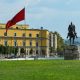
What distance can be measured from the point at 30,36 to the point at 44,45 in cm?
700

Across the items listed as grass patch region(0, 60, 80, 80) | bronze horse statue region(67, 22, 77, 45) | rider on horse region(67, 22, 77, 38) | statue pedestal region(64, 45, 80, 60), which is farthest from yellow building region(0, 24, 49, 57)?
grass patch region(0, 60, 80, 80)

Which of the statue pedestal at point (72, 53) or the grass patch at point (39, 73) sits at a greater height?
the statue pedestal at point (72, 53)

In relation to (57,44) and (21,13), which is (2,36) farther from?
(21,13)

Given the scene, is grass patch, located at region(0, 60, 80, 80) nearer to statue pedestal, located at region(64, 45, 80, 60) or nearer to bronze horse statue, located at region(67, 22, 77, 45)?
statue pedestal, located at region(64, 45, 80, 60)

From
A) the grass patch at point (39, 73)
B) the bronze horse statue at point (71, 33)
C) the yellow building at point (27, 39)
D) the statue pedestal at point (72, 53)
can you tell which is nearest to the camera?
the grass patch at point (39, 73)

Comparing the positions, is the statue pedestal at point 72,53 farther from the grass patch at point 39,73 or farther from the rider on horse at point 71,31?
the grass patch at point 39,73

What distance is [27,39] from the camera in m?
163

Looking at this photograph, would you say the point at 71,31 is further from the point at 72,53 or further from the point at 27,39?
the point at 27,39

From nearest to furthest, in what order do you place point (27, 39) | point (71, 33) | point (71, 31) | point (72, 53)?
point (72, 53)
point (71, 33)
point (71, 31)
point (27, 39)

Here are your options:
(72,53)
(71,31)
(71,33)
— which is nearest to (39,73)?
(72,53)

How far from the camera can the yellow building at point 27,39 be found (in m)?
159

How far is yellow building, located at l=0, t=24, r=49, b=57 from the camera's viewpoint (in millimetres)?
158625

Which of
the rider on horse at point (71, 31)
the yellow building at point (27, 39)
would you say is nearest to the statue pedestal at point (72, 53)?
the rider on horse at point (71, 31)

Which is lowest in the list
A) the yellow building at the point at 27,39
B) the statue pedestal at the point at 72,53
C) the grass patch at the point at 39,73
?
the grass patch at the point at 39,73
